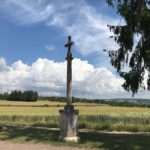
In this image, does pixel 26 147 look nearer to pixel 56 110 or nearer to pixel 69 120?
pixel 69 120

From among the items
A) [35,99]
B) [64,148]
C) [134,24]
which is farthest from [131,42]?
[35,99]

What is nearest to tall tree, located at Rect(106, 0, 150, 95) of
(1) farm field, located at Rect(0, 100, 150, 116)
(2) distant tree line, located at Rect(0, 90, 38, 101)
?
(1) farm field, located at Rect(0, 100, 150, 116)

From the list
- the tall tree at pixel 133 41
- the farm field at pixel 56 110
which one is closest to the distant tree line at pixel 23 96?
the farm field at pixel 56 110

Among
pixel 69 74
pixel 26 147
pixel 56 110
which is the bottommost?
pixel 26 147

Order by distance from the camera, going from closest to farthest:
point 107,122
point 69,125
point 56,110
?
point 69,125, point 107,122, point 56,110

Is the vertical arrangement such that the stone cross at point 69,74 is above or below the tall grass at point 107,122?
above

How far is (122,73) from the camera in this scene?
26.8m

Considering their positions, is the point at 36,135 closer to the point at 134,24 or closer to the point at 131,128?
the point at 134,24

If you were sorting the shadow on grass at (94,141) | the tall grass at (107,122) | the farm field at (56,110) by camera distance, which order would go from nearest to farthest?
the shadow on grass at (94,141) → the tall grass at (107,122) → the farm field at (56,110)

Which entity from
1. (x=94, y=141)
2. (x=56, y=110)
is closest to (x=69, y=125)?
(x=94, y=141)

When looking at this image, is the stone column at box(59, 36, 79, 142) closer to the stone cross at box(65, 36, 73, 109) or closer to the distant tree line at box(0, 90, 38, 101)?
the stone cross at box(65, 36, 73, 109)

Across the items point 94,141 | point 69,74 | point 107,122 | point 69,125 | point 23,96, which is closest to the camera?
point 94,141

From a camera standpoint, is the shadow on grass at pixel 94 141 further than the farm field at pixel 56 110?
No

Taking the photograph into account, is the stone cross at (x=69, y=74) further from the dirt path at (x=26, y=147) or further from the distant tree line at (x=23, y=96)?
the distant tree line at (x=23, y=96)
